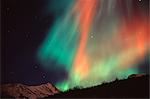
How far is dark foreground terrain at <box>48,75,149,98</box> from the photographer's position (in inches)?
448

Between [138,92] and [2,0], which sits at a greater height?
[2,0]

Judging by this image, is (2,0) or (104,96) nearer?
(104,96)

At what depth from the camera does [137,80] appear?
1225 centimetres

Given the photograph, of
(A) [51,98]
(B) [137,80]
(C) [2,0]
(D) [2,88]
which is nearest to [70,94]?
(A) [51,98]

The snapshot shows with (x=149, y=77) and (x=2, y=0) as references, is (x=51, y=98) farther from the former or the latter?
(x=2, y=0)

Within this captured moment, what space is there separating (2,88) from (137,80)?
701 cm

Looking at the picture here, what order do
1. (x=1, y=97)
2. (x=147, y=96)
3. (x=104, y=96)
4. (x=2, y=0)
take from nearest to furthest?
(x=147, y=96) → (x=104, y=96) → (x=1, y=97) → (x=2, y=0)

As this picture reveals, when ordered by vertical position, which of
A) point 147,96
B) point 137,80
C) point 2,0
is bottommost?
point 147,96

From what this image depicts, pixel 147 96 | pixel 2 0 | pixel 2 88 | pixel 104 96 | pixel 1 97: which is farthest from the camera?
pixel 2 0

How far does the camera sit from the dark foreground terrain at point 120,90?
37.3 feet

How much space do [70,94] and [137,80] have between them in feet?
9.49

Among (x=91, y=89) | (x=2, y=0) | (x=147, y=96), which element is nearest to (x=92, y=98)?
(x=91, y=89)

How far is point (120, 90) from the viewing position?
38.9ft

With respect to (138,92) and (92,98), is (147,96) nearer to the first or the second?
(138,92)
